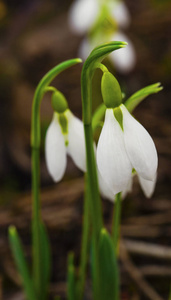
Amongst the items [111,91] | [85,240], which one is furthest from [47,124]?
[111,91]

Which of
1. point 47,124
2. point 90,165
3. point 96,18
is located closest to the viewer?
point 90,165

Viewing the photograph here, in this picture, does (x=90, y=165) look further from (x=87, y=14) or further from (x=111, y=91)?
(x=87, y=14)

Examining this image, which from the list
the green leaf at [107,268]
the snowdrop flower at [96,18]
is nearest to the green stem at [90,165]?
the green leaf at [107,268]

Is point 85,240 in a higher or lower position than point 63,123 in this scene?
lower

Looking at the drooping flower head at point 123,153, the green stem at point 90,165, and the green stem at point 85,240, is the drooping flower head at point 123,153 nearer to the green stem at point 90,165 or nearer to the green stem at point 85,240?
the green stem at point 90,165

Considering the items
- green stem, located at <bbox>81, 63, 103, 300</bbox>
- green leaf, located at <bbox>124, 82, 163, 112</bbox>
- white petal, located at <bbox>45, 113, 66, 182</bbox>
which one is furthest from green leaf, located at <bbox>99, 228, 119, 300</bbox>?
green leaf, located at <bbox>124, 82, 163, 112</bbox>

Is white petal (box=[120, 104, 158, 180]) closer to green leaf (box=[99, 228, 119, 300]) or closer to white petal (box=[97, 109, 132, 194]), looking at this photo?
white petal (box=[97, 109, 132, 194])

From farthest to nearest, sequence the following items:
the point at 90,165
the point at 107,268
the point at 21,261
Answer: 1. the point at 21,261
2. the point at 107,268
3. the point at 90,165

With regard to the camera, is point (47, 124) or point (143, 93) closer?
point (143, 93)

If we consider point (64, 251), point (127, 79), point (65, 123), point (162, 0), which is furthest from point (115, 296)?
point (162, 0)

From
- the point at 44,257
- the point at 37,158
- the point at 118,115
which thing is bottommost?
the point at 44,257
